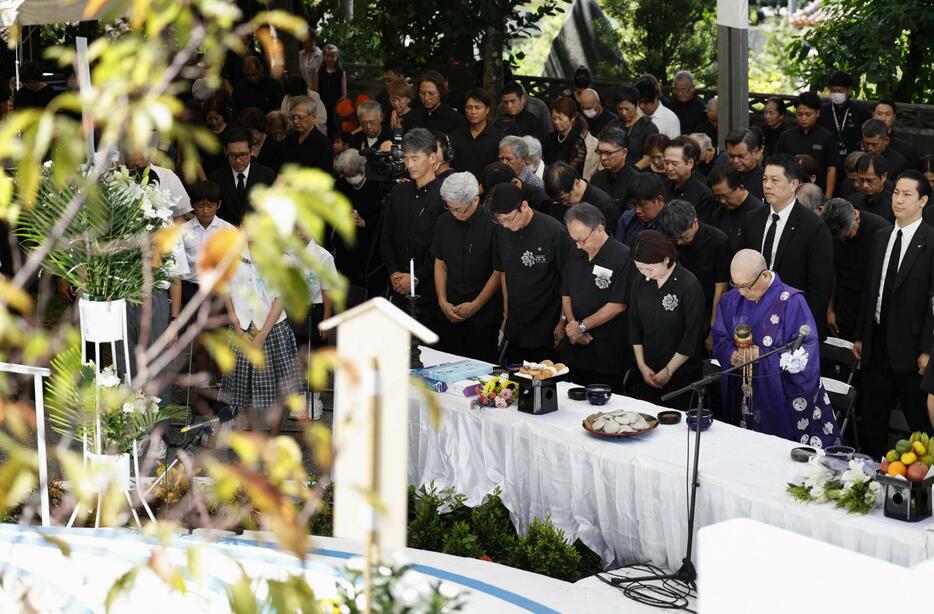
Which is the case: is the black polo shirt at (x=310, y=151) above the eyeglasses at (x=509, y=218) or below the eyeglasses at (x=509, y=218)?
above

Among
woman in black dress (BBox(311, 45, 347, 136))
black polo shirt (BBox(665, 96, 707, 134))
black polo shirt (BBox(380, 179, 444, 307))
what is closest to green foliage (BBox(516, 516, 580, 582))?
black polo shirt (BBox(380, 179, 444, 307))

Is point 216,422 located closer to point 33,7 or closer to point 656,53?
point 33,7

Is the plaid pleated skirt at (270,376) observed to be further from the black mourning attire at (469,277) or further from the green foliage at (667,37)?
the green foliage at (667,37)

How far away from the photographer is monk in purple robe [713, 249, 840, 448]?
559cm

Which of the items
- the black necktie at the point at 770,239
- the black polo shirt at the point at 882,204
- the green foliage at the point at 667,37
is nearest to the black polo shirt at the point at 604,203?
the black necktie at the point at 770,239

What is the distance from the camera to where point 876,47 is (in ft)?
38.9

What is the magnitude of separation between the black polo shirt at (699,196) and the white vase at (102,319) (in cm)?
332

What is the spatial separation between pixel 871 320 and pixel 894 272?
0.86ft

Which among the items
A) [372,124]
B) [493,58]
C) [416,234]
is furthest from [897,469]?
[493,58]

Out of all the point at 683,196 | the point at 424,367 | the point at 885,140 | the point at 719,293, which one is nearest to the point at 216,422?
the point at 424,367

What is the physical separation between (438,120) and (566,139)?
101cm

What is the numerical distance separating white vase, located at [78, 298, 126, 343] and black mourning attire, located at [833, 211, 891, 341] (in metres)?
3.61

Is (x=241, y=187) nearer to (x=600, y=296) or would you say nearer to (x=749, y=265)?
(x=600, y=296)

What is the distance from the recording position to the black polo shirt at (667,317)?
6.03 metres
